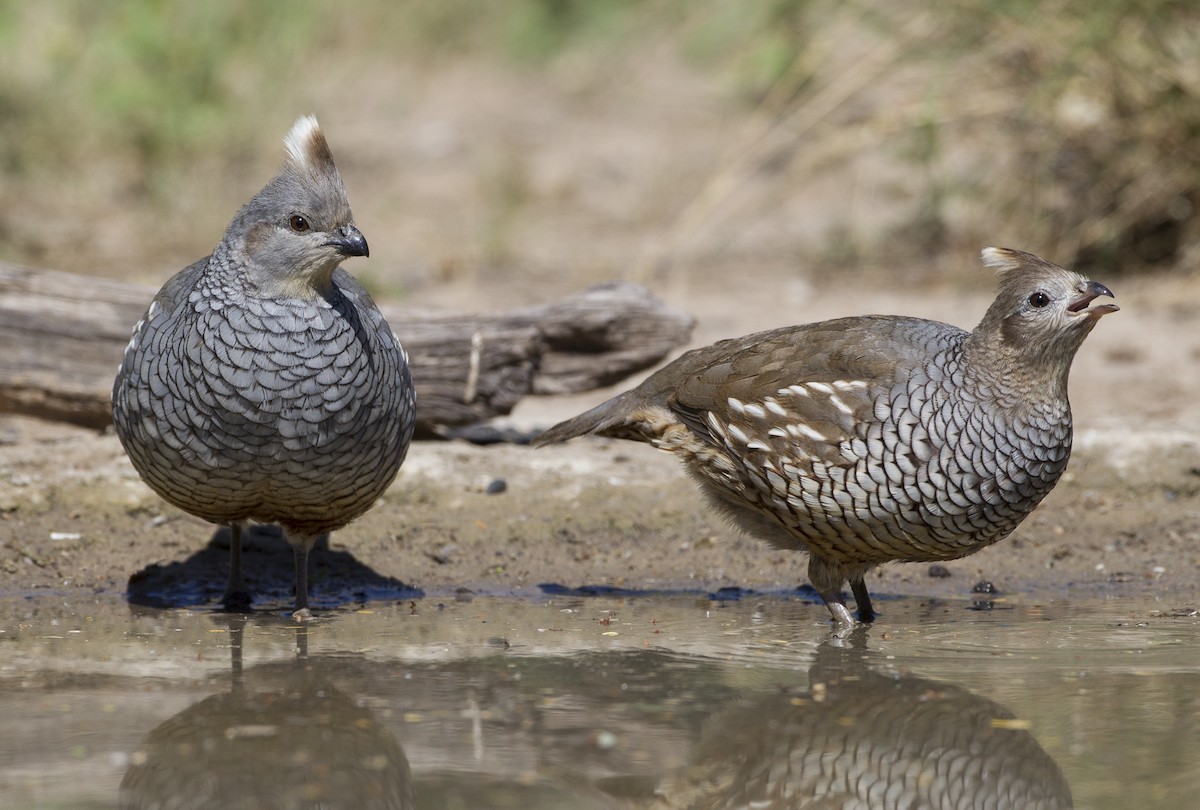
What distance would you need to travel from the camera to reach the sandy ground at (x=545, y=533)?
655 centimetres

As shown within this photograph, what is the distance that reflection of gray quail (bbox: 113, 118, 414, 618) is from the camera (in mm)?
5324

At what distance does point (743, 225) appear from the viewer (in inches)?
496

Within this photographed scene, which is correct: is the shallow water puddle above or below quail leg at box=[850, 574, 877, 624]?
below

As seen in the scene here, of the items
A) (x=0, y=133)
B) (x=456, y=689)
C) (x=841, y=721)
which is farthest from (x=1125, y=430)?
(x=0, y=133)

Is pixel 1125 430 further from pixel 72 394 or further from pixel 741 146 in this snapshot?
pixel 72 394

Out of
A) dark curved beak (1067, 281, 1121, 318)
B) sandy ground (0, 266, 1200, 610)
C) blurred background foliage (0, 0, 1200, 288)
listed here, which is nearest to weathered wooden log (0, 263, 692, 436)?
sandy ground (0, 266, 1200, 610)

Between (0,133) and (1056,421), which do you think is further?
(0,133)

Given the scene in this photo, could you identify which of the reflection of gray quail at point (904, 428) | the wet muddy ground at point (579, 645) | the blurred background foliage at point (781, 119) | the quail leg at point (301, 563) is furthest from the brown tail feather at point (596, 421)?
the blurred background foliage at point (781, 119)

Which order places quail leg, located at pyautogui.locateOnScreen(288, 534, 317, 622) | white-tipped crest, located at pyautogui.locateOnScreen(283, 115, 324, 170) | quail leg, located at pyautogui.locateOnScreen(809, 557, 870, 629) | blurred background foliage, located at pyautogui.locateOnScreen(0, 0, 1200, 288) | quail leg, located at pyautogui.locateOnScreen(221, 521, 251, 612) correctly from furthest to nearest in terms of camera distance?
blurred background foliage, located at pyautogui.locateOnScreen(0, 0, 1200, 288), quail leg, located at pyautogui.locateOnScreen(221, 521, 251, 612), quail leg, located at pyautogui.locateOnScreen(288, 534, 317, 622), quail leg, located at pyautogui.locateOnScreen(809, 557, 870, 629), white-tipped crest, located at pyautogui.locateOnScreen(283, 115, 324, 170)

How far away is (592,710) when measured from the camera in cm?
448

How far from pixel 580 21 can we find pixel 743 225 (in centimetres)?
541

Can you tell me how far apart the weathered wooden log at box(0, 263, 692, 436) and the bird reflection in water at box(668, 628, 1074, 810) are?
2825 mm

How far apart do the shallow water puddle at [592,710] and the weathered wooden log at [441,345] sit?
1.52 m

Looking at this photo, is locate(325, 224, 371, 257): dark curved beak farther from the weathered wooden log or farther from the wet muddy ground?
the weathered wooden log
